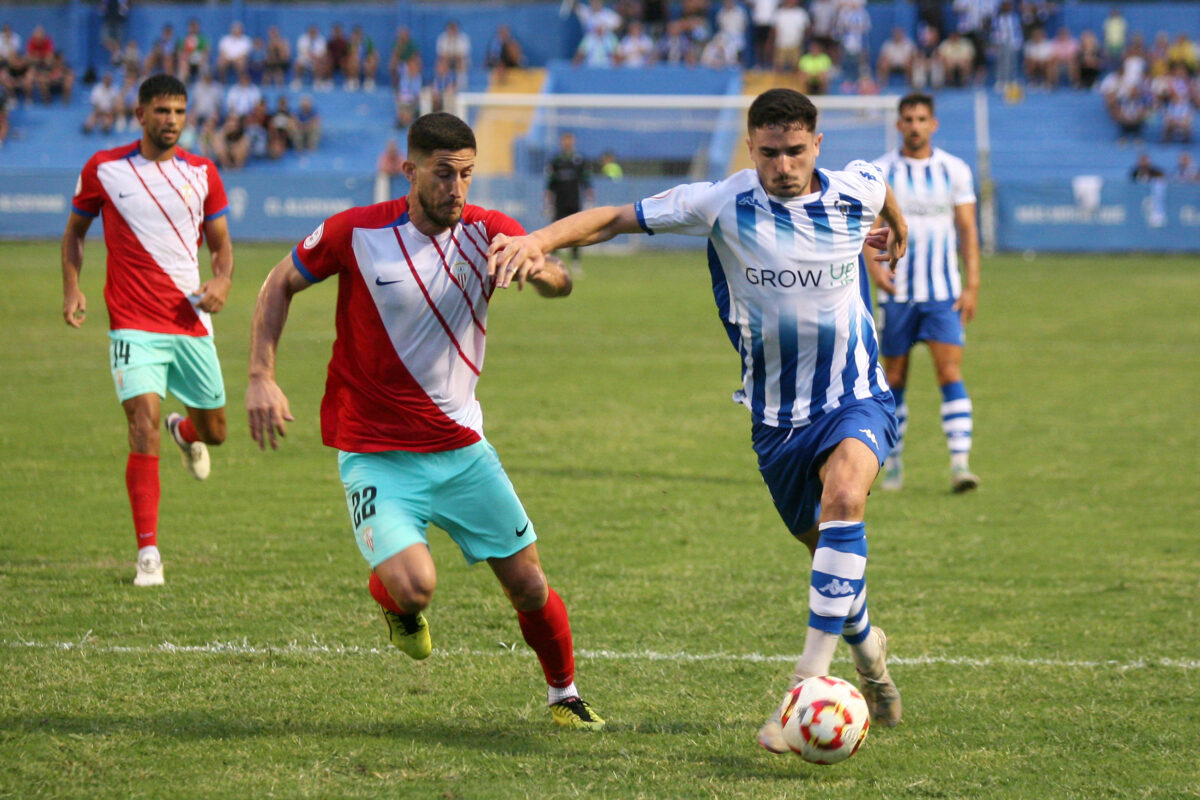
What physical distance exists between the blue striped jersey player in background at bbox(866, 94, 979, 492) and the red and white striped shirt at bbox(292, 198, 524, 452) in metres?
5.11

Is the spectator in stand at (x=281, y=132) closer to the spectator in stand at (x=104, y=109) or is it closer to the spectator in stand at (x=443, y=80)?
the spectator in stand at (x=443, y=80)

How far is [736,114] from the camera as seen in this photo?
30562mm

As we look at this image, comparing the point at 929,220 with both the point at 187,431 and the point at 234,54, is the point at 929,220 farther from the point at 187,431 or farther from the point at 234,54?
the point at 234,54

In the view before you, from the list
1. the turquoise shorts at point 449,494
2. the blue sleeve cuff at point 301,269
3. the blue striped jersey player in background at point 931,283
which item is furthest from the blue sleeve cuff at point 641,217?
the blue striped jersey player in background at point 931,283

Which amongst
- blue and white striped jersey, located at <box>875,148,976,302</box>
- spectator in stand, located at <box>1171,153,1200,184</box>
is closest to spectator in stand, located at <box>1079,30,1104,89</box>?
spectator in stand, located at <box>1171,153,1200,184</box>

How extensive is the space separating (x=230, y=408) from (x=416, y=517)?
27.1 ft

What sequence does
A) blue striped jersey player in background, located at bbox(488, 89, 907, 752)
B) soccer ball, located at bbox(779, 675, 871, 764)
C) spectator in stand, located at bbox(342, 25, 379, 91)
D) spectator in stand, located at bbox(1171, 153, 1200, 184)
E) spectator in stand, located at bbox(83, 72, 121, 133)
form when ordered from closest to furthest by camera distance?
soccer ball, located at bbox(779, 675, 871, 764)
blue striped jersey player in background, located at bbox(488, 89, 907, 752)
spectator in stand, located at bbox(1171, 153, 1200, 184)
spectator in stand, located at bbox(83, 72, 121, 133)
spectator in stand, located at bbox(342, 25, 379, 91)

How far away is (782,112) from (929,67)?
33.2 meters

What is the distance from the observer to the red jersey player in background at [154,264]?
7.29 m

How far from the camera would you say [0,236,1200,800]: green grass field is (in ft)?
15.4

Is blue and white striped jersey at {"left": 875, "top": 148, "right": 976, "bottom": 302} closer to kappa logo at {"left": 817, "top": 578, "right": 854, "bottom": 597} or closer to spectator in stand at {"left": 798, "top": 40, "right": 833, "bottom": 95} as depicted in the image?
kappa logo at {"left": 817, "top": 578, "right": 854, "bottom": 597}

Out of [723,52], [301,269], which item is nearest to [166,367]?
[301,269]

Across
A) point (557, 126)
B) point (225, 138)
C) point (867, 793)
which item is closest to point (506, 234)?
point (867, 793)

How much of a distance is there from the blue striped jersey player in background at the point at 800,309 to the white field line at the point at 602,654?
2.88 feet
